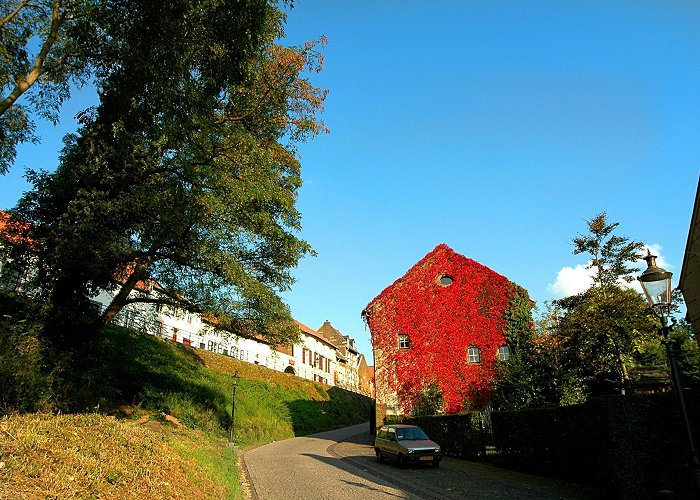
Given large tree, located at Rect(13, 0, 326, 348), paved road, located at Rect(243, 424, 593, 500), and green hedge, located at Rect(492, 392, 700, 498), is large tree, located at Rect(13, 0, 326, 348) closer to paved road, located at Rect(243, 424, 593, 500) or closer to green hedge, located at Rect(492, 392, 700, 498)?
paved road, located at Rect(243, 424, 593, 500)

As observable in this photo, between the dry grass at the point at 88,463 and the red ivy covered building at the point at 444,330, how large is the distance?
19249 mm

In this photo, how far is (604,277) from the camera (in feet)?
108

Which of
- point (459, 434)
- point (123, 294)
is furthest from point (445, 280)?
point (123, 294)

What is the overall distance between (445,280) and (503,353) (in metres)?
5.87

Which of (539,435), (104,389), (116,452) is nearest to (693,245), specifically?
(539,435)

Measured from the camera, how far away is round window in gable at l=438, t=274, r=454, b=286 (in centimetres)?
2870

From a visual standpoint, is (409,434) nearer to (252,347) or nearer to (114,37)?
(114,37)

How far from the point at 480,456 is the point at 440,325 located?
1037 centimetres

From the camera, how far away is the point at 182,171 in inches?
437

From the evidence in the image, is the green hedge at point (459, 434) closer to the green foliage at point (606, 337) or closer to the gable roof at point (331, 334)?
the green foliage at point (606, 337)

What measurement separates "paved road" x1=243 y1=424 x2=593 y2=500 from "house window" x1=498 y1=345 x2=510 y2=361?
9.46 meters

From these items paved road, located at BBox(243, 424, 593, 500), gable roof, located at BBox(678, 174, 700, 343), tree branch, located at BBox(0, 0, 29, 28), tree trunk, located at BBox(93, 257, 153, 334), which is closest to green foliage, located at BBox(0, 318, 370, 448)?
tree trunk, located at BBox(93, 257, 153, 334)

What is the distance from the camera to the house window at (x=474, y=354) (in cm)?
2662

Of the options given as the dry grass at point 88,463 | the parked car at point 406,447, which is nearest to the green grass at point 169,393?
the dry grass at point 88,463
